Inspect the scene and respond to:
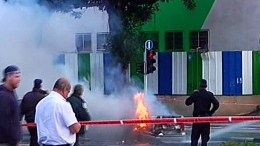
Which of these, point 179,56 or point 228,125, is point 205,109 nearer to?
point 228,125

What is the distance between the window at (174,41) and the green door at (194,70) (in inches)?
29.3

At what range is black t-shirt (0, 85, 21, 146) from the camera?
902cm

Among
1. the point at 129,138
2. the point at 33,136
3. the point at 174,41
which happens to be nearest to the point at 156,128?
the point at 129,138

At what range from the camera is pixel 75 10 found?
28.1 m

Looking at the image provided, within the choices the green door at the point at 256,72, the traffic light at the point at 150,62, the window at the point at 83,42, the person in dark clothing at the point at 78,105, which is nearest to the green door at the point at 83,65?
the window at the point at 83,42

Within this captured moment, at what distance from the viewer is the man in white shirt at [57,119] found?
9.09 m

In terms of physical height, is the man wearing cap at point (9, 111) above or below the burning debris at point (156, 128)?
above

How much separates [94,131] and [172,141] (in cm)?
222

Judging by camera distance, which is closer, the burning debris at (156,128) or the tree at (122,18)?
the burning debris at (156,128)

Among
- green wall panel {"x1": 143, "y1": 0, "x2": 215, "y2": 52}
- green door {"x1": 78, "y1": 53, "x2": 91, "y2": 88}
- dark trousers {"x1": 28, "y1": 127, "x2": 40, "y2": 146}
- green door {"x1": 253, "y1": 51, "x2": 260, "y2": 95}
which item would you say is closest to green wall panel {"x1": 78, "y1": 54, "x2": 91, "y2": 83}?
green door {"x1": 78, "y1": 53, "x2": 91, "y2": 88}

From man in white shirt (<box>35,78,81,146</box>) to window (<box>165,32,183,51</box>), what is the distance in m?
26.0

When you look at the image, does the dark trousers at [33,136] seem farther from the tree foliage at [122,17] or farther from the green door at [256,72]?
the green door at [256,72]

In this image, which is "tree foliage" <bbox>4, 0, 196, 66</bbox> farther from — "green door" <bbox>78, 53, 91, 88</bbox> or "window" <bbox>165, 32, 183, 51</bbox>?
"green door" <bbox>78, 53, 91, 88</bbox>

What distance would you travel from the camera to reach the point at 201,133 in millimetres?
16078
